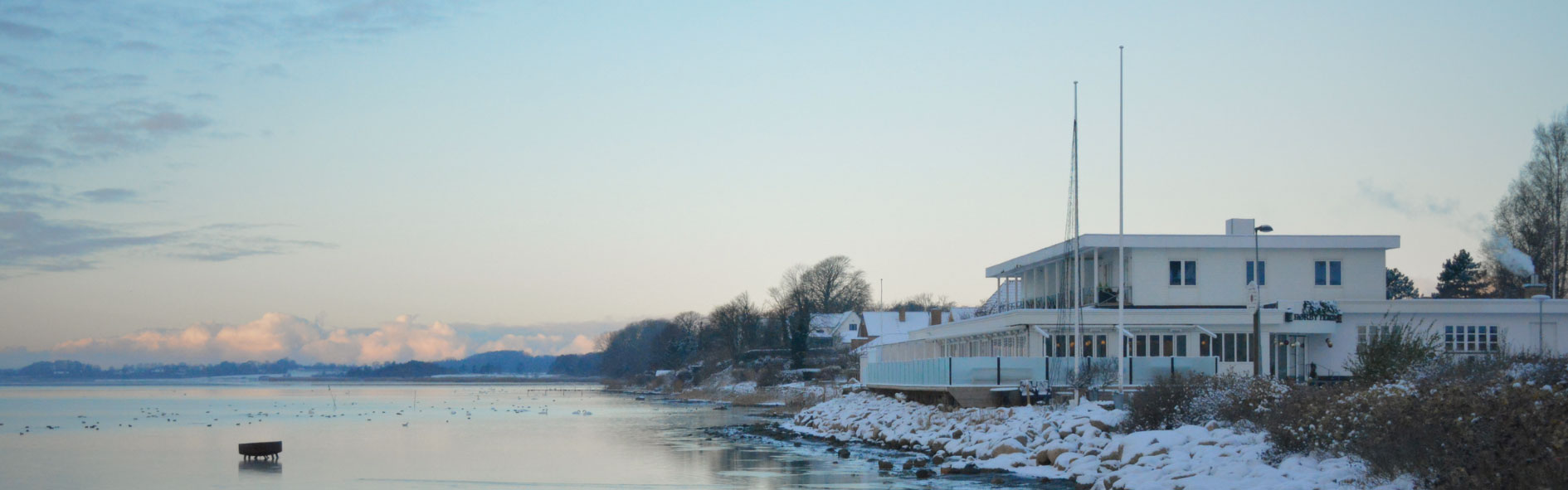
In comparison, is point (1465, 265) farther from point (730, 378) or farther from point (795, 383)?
point (730, 378)

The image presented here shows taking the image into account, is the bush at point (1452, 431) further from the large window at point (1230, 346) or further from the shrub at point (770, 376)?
the shrub at point (770, 376)

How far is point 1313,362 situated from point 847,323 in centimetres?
7949

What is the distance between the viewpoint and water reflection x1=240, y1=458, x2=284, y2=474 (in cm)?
3659

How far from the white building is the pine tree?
4164cm

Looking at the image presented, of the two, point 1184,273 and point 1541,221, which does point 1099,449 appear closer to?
point 1184,273

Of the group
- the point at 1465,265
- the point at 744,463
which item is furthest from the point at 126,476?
the point at 1465,265

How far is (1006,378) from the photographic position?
127ft

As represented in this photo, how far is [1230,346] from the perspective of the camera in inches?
1741

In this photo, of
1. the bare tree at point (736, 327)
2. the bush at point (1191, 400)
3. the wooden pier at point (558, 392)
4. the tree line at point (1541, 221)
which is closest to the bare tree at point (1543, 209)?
the tree line at point (1541, 221)

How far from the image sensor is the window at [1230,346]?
144 feet

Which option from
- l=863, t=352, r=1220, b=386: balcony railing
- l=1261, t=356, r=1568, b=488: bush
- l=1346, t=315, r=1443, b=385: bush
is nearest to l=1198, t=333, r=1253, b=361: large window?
l=863, t=352, r=1220, b=386: balcony railing

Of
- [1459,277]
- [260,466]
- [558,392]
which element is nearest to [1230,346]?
[260,466]

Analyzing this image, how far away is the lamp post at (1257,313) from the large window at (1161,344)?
2424 millimetres

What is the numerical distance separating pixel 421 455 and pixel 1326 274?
34.2 m
